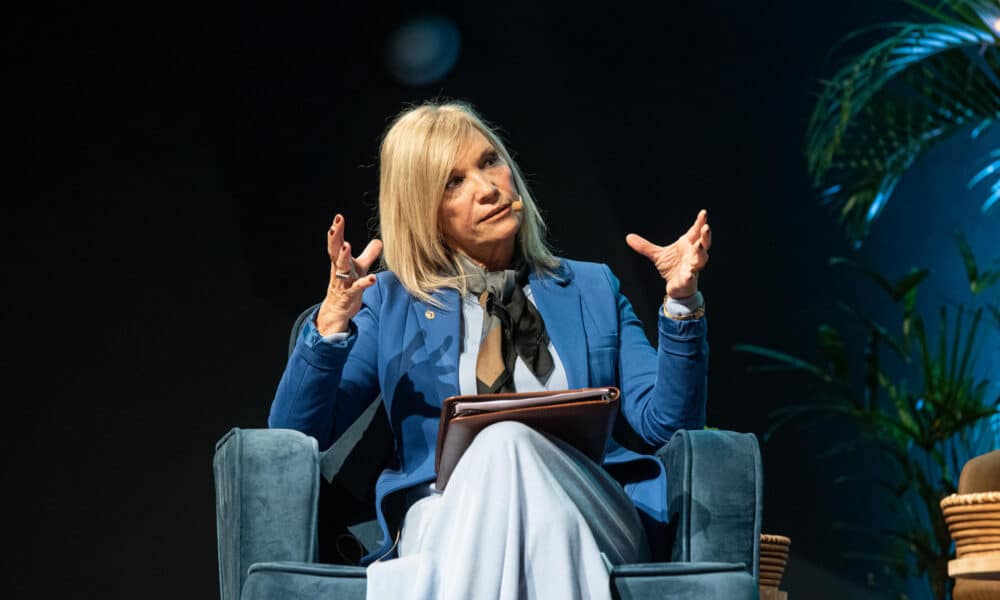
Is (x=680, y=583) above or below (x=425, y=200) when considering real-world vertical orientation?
below

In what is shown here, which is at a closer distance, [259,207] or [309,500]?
[309,500]

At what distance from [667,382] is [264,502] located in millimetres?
687

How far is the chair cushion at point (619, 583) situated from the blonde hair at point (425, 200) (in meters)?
0.73

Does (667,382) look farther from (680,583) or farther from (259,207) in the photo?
(259,207)

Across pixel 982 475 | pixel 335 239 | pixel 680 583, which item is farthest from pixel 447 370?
pixel 982 475

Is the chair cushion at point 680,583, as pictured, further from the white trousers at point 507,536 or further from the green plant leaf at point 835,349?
the green plant leaf at point 835,349

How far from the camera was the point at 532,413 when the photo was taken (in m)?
1.69

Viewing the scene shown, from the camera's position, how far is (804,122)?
420 centimetres

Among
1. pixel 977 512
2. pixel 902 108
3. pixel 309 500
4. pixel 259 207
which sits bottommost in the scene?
pixel 977 512

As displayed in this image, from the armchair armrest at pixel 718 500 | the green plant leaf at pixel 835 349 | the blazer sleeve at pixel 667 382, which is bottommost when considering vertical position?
the green plant leaf at pixel 835 349

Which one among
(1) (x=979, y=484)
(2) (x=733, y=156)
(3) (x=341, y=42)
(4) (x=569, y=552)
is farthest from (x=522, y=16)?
(4) (x=569, y=552)

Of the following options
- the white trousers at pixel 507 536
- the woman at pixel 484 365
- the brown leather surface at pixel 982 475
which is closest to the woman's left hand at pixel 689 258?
the woman at pixel 484 365

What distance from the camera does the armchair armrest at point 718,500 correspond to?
1780mm

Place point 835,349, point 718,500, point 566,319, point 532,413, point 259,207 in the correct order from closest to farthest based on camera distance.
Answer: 1. point 532,413
2. point 718,500
3. point 566,319
4. point 259,207
5. point 835,349
